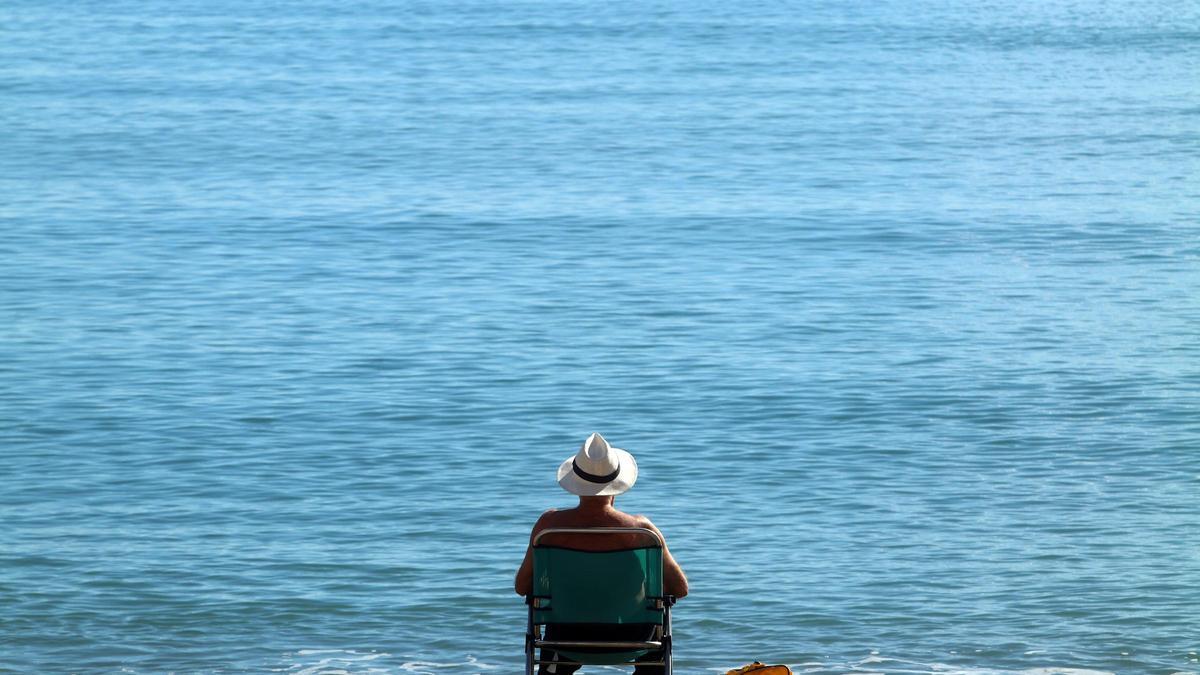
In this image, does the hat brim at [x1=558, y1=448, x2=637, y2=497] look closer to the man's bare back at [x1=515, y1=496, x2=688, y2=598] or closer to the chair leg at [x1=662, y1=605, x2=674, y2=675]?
the man's bare back at [x1=515, y1=496, x2=688, y2=598]

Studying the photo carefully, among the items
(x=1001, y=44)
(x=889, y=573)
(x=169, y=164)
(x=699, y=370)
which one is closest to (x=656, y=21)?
(x=1001, y=44)

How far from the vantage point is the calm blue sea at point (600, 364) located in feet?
33.7

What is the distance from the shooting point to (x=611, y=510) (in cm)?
685

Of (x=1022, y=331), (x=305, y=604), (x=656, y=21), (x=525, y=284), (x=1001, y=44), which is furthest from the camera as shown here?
(x=656, y=21)

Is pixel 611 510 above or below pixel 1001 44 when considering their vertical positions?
above

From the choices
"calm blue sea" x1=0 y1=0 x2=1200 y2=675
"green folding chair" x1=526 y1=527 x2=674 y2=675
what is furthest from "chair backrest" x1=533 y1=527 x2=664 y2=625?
"calm blue sea" x1=0 y1=0 x2=1200 y2=675

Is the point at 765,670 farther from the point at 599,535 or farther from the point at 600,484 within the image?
the point at 600,484

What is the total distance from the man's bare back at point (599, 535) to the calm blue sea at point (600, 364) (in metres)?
2.57

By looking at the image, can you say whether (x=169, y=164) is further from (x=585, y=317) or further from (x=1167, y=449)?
(x=1167, y=449)

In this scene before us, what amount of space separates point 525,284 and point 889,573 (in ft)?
30.9

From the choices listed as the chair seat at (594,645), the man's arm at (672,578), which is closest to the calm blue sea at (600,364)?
the man's arm at (672,578)

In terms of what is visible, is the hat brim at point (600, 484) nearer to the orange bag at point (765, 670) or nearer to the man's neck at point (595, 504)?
the man's neck at point (595, 504)

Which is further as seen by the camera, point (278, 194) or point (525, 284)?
point (278, 194)

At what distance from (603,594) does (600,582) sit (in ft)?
0.16
